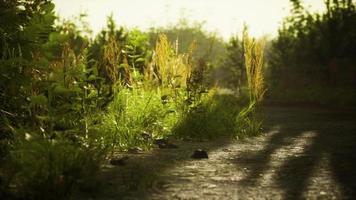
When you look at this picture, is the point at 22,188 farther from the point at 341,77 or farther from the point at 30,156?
the point at 341,77

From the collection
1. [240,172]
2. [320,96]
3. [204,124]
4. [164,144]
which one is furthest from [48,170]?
[320,96]

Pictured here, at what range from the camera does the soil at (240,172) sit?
2688 millimetres

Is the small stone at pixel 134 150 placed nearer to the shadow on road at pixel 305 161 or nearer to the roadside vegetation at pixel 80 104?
the roadside vegetation at pixel 80 104

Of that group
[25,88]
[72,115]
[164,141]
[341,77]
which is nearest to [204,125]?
[164,141]

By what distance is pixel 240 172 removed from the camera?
11.0ft

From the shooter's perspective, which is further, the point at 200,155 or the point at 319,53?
the point at 319,53

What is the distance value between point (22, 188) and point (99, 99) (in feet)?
6.90

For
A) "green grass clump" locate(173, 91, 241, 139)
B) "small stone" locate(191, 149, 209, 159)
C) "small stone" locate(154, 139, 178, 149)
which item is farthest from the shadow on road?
"small stone" locate(154, 139, 178, 149)

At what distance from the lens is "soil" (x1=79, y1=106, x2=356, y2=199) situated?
269cm

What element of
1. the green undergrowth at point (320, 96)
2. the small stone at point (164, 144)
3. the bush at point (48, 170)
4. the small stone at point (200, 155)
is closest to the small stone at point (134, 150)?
the small stone at point (164, 144)

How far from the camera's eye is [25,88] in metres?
3.44

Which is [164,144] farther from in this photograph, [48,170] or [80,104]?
[48,170]

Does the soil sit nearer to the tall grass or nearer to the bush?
the bush

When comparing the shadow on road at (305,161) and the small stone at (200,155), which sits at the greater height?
the small stone at (200,155)
